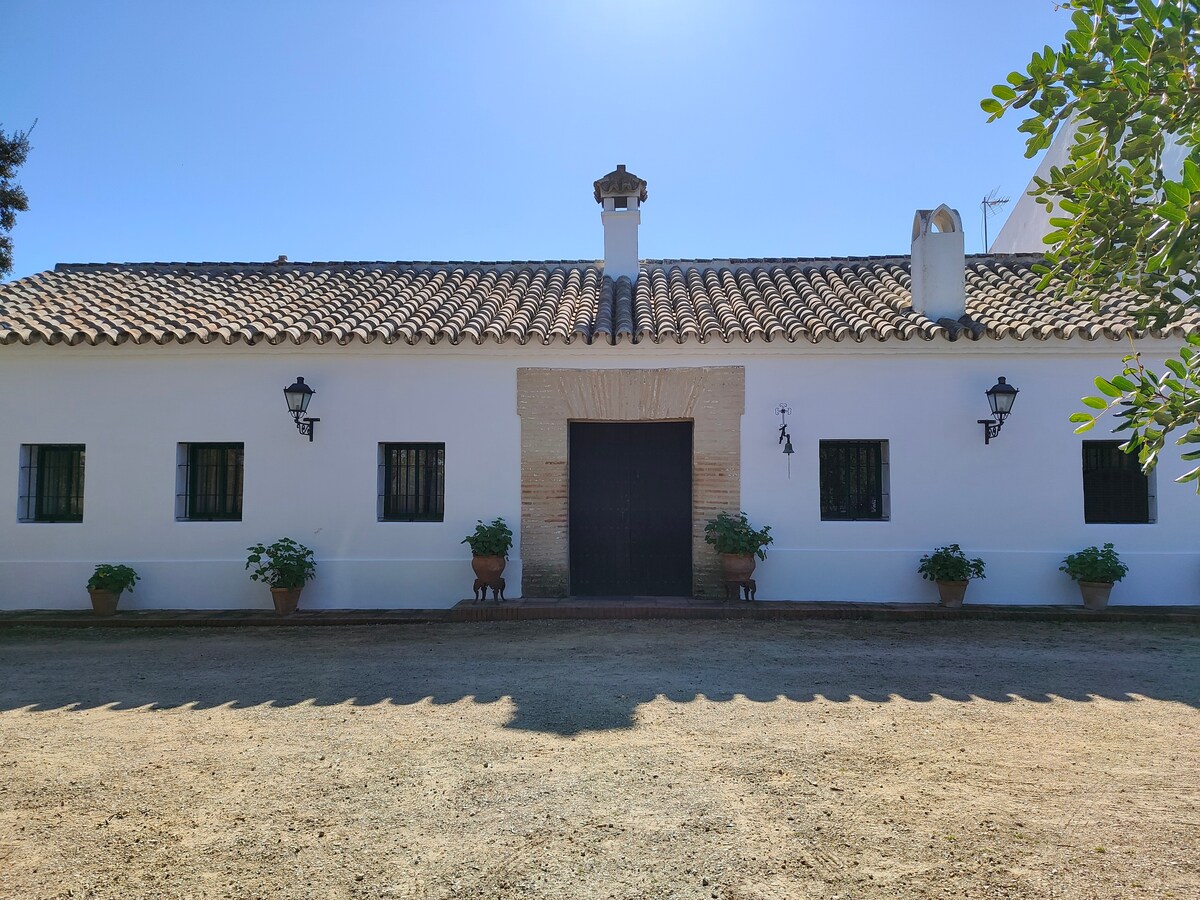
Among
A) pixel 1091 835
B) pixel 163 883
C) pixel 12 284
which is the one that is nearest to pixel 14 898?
pixel 163 883

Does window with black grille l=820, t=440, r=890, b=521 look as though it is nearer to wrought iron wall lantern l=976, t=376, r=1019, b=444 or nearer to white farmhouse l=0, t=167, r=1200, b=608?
white farmhouse l=0, t=167, r=1200, b=608

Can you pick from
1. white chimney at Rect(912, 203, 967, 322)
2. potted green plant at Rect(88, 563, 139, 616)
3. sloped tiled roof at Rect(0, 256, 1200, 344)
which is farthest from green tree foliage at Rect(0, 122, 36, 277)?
white chimney at Rect(912, 203, 967, 322)

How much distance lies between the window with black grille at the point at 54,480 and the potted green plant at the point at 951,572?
9608mm

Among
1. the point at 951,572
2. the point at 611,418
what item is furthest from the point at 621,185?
the point at 951,572

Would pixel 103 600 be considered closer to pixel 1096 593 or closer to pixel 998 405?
pixel 998 405

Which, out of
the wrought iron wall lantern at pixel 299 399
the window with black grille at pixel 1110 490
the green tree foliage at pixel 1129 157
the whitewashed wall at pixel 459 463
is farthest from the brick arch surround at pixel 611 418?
the green tree foliage at pixel 1129 157

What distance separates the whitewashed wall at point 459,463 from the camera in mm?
8625

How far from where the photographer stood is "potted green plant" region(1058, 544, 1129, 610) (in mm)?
8141

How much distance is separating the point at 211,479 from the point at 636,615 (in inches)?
203

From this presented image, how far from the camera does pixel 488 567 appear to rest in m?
8.25

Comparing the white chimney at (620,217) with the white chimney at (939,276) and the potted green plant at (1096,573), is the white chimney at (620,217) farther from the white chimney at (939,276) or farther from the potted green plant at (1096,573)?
the potted green plant at (1096,573)

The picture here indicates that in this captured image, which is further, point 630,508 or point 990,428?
point 630,508

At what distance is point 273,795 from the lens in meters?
3.53

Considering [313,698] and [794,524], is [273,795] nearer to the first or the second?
[313,698]
